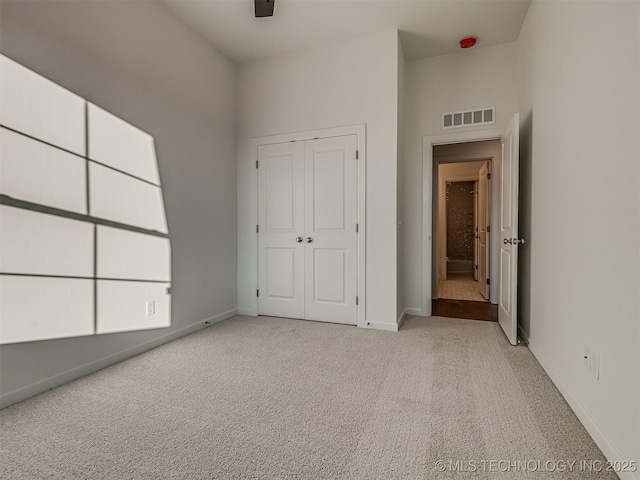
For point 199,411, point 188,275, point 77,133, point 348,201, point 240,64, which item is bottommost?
point 199,411

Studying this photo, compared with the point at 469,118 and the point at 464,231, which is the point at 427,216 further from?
the point at 464,231

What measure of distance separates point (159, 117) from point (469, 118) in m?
3.20

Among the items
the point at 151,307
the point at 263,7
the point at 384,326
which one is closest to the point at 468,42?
the point at 263,7

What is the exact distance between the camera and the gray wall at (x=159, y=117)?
201cm

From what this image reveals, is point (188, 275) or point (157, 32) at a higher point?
point (157, 32)

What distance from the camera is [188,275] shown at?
3215 millimetres

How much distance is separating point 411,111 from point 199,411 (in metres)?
3.69

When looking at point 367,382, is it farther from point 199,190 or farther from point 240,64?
point 240,64

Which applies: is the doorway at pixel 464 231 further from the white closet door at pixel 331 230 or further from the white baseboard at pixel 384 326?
the white closet door at pixel 331 230

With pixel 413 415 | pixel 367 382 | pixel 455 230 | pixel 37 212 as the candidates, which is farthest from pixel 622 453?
pixel 455 230

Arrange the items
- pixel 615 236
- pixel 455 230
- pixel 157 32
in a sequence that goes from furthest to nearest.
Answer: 1. pixel 455 230
2. pixel 157 32
3. pixel 615 236

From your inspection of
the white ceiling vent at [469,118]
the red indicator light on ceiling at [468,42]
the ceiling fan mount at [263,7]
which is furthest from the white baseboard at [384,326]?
the red indicator light on ceiling at [468,42]

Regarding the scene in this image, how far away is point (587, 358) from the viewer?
1.71 m

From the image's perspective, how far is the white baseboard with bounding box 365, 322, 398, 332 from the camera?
332 cm
